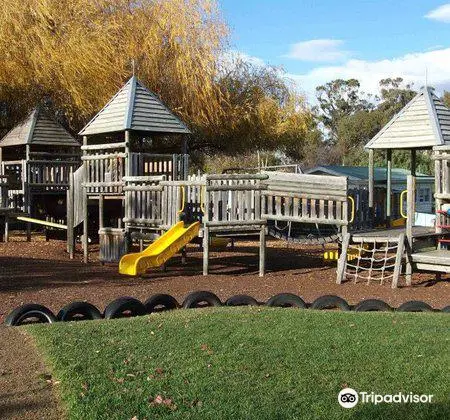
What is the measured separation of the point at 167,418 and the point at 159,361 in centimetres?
135

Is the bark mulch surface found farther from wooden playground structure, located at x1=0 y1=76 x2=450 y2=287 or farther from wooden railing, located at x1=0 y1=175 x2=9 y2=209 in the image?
wooden railing, located at x1=0 y1=175 x2=9 y2=209

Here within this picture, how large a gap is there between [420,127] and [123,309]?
880 cm

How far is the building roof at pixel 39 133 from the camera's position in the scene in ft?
76.6

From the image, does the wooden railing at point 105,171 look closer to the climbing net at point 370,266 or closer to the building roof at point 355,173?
the climbing net at point 370,266

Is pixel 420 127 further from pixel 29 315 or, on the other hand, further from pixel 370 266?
pixel 29 315

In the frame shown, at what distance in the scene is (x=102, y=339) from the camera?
713 centimetres

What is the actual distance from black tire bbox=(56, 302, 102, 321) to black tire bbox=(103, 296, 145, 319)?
15cm

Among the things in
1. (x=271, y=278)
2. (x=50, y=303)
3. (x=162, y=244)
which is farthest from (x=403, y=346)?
(x=162, y=244)

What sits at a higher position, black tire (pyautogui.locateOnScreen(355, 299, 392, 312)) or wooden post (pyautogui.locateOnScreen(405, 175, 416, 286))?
wooden post (pyautogui.locateOnScreen(405, 175, 416, 286))

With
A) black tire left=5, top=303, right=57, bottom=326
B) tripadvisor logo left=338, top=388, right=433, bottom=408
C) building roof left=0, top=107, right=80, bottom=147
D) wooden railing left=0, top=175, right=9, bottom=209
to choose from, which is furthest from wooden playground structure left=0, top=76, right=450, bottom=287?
tripadvisor logo left=338, top=388, right=433, bottom=408

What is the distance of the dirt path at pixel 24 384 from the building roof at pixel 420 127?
34.1 ft

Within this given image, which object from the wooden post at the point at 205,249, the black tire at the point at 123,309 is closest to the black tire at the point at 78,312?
the black tire at the point at 123,309

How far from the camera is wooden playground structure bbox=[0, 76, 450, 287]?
1409 centimetres

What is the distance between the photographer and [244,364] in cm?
619
